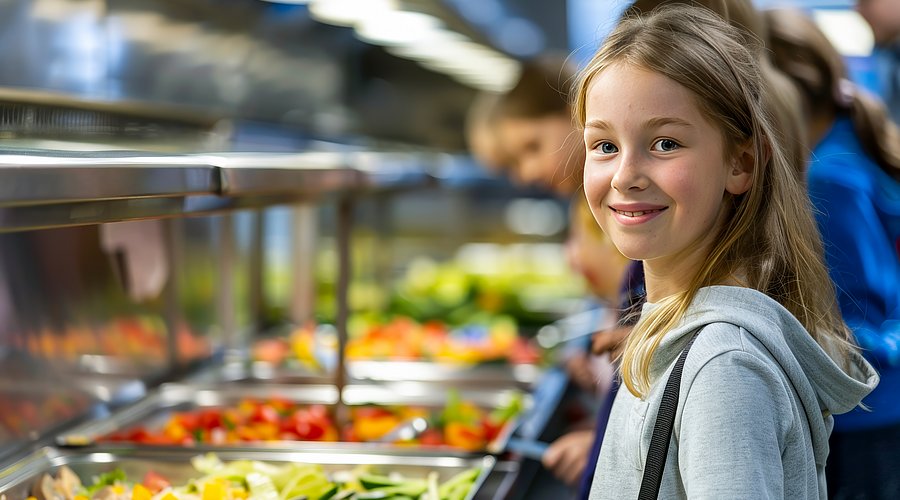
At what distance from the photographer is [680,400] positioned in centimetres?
132

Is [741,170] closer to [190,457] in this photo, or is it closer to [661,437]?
[661,437]

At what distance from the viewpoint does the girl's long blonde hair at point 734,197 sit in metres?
1.40

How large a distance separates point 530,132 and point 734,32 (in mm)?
1955

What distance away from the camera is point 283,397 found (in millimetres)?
3654

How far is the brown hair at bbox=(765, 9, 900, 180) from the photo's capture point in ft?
8.07

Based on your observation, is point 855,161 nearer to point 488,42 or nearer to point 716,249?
point 716,249

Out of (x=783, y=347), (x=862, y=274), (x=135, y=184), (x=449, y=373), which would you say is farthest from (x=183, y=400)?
(x=783, y=347)

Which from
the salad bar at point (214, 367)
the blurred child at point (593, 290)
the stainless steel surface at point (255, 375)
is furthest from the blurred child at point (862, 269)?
the stainless steel surface at point (255, 375)

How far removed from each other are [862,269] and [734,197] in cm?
89

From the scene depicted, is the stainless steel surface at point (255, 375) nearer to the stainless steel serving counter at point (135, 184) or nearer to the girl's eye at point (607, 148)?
the stainless steel serving counter at point (135, 184)

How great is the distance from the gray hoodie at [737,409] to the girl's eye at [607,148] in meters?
0.23

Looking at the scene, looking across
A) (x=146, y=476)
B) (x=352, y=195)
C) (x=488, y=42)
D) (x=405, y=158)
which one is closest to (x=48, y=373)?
(x=146, y=476)

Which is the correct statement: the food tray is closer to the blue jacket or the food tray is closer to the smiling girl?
the blue jacket

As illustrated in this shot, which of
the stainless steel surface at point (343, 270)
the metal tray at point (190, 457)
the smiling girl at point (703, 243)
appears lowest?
the metal tray at point (190, 457)
